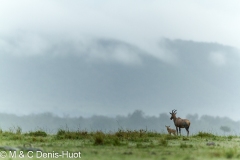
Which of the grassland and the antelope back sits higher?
the antelope back

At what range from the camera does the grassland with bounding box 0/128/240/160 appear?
1513 cm

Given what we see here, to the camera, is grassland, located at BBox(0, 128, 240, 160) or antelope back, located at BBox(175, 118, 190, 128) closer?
grassland, located at BBox(0, 128, 240, 160)

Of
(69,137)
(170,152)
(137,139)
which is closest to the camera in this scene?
(170,152)

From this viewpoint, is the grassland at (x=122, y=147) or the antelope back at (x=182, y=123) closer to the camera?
the grassland at (x=122, y=147)

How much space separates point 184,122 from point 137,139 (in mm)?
7532

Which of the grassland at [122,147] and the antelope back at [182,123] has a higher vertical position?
the antelope back at [182,123]

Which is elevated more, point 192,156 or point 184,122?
point 184,122

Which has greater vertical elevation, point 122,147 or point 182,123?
point 182,123

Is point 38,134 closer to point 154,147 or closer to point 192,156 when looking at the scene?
point 154,147

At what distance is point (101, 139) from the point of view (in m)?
19.8

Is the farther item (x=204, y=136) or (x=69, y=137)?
(x=204, y=136)

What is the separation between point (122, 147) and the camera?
18.5m

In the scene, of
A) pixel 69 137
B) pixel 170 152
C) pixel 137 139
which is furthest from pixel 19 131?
pixel 170 152

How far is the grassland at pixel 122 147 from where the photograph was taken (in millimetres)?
15134
